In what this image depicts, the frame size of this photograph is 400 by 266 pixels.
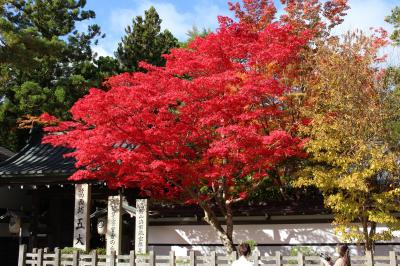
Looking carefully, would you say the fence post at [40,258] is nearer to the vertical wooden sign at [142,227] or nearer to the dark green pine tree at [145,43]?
the vertical wooden sign at [142,227]

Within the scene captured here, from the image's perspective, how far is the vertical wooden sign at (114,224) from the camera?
549 inches

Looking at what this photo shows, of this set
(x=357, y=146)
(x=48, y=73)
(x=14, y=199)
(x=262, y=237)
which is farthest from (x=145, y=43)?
(x=357, y=146)

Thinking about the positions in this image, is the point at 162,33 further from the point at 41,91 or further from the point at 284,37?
the point at 284,37

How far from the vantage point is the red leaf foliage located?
13.7 metres

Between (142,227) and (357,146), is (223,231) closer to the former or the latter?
(142,227)

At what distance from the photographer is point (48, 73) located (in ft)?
94.5

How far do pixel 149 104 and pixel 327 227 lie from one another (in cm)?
769

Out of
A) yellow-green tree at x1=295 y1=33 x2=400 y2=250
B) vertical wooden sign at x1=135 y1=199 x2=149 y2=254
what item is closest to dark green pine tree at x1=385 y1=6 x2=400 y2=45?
yellow-green tree at x1=295 y1=33 x2=400 y2=250

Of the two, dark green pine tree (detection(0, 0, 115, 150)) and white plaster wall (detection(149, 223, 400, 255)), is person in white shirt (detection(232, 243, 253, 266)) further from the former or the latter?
Answer: dark green pine tree (detection(0, 0, 115, 150))

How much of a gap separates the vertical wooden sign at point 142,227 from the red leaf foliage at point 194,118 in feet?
3.41

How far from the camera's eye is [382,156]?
43.0 ft

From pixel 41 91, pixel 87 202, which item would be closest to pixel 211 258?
pixel 87 202

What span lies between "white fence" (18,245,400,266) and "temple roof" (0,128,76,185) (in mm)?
2655

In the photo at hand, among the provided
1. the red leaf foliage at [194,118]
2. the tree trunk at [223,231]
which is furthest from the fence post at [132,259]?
the tree trunk at [223,231]
